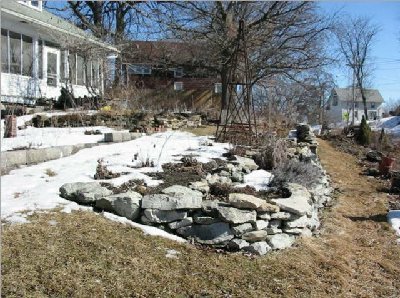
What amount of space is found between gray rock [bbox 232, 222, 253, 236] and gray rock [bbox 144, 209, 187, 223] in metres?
0.51

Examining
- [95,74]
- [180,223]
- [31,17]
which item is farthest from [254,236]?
[95,74]

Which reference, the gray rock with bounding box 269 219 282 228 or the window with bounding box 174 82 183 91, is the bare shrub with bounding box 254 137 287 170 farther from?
the window with bounding box 174 82 183 91

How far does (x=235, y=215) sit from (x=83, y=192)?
1557 mm

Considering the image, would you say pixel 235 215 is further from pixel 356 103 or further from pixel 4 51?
pixel 356 103

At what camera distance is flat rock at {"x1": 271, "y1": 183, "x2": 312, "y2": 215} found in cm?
476

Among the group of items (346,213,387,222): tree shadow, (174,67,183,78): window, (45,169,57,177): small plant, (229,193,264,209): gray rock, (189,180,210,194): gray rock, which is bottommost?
(346,213,387,222): tree shadow

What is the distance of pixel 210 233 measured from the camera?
14.1 ft

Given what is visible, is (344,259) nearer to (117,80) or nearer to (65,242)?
(65,242)

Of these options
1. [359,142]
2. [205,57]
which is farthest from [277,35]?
[359,142]

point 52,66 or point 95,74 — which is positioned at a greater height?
point 52,66

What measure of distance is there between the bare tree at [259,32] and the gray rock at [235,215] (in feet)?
44.8

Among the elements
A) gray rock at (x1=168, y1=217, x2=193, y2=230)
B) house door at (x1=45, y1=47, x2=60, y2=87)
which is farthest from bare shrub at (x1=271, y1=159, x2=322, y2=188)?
house door at (x1=45, y1=47, x2=60, y2=87)

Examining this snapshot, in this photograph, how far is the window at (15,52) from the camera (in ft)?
48.9

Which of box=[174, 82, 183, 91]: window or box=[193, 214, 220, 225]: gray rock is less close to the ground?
box=[174, 82, 183, 91]: window
